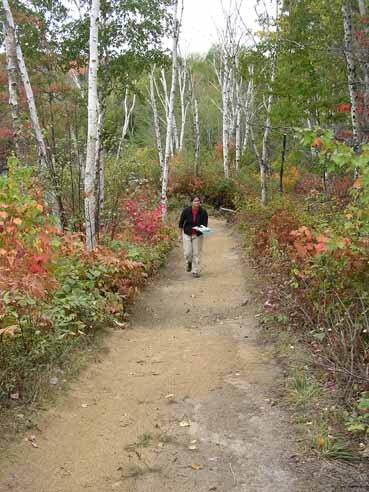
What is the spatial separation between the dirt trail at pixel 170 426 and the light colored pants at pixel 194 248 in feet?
12.0

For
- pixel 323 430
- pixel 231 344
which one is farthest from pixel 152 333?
pixel 323 430

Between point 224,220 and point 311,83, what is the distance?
8.32 metres

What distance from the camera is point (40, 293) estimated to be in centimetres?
497

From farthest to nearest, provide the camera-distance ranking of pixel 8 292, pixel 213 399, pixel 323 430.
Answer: pixel 213 399, pixel 8 292, pixel 323 430

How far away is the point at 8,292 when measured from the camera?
4625 mm

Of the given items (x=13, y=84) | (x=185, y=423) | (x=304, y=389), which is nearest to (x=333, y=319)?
(x=304, y=389)

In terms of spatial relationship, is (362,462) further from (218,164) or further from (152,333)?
(218,164)

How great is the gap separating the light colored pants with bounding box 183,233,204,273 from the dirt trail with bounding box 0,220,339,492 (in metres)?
3.65

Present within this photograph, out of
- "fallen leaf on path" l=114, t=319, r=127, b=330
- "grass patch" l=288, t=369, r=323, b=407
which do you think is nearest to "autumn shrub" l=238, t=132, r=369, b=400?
"grass patch" l=288, t=369, r=323, b=407

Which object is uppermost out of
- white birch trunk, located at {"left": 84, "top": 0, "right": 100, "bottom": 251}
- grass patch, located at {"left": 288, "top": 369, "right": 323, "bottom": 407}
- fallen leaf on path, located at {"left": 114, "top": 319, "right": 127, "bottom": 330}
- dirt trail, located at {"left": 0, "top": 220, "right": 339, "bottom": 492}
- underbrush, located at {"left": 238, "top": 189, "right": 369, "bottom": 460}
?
white birch trunk, located at {"left": 84, "top": 0, "right": 100, "bottom": 251}

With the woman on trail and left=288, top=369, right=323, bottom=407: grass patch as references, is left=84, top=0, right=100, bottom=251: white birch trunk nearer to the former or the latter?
the woman on trail

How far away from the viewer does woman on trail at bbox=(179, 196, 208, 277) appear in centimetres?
1101

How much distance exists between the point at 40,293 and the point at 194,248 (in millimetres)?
6464

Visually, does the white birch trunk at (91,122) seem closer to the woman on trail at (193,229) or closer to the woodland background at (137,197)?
the woodland background at (137,197)
